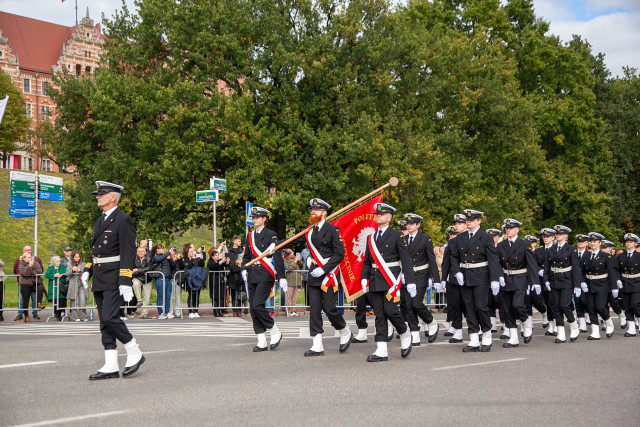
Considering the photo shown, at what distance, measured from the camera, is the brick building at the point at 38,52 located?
96938 mm

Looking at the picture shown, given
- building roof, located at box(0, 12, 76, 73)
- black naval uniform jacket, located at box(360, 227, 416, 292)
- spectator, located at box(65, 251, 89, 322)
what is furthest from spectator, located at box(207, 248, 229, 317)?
building roof, located at box(0, 12, 76, 73)

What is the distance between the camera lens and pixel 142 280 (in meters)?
19.5

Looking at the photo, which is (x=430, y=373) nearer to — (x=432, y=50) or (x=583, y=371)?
(x=583, y=371)

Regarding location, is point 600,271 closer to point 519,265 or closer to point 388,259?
point 519,265

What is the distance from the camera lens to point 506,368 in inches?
385

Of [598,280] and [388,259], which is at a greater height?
[388,259]

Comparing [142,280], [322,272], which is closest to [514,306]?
[322,272]

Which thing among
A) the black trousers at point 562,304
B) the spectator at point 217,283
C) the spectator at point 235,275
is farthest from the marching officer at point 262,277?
the spectator at point 217,283

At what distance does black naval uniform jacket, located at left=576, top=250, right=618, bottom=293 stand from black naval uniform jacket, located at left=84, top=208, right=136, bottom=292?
10.4 m

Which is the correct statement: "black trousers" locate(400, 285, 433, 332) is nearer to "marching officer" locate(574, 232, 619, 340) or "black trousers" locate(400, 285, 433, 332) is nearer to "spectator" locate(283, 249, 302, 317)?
"marching officer" locate(574, 232, 619, 340)

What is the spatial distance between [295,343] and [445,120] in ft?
73.5

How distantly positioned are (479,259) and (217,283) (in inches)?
387

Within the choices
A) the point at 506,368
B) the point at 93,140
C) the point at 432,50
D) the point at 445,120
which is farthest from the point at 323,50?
the point at 506,368

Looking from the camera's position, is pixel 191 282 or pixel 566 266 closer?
pixel 566 266
